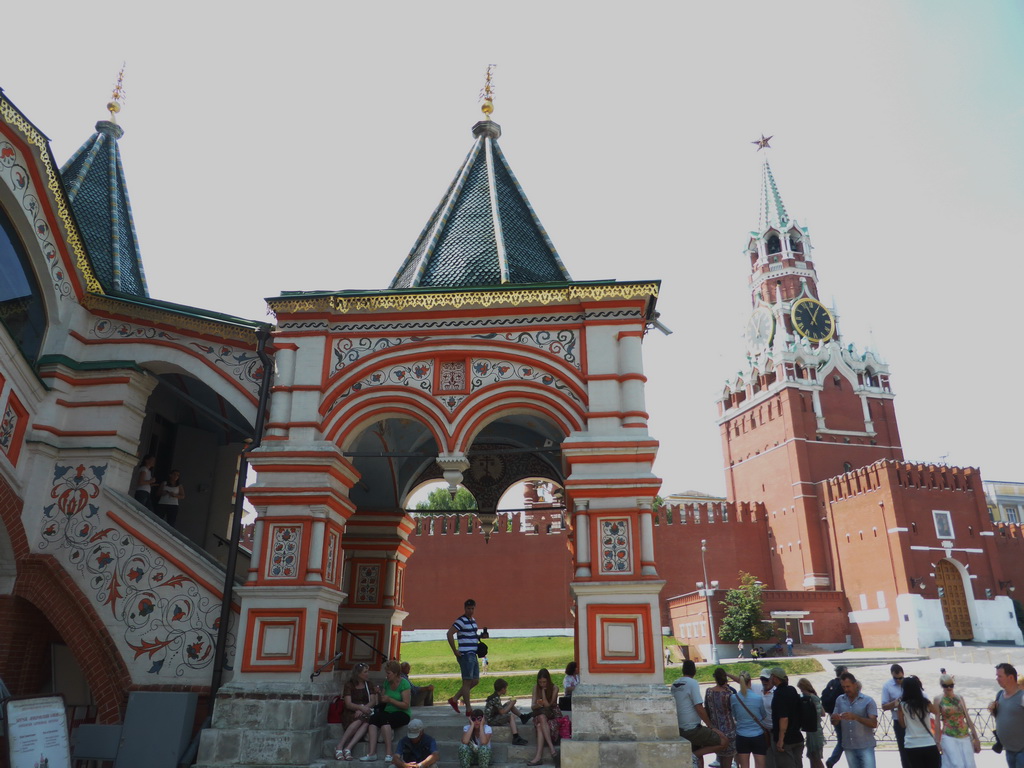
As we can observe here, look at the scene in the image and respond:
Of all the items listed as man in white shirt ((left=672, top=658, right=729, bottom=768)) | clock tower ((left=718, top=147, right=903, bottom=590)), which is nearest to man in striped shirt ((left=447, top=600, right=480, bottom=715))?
man in white shirt ((left=672, top=658, right=729, bottom=768))

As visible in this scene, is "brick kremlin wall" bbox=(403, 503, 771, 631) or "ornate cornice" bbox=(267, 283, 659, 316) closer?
"ornate cornice" bbox=(267, 283, 659, 316)

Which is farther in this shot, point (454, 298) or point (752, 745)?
point (454, 298)

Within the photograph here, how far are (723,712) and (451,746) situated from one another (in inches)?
117

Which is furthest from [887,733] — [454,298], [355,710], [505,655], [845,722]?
[505,655]

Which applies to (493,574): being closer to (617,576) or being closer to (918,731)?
(617,576)

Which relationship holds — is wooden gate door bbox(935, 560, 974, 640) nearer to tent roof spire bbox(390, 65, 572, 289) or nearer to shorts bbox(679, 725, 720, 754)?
tent roof spire bbox(390, 65, 572, 289)

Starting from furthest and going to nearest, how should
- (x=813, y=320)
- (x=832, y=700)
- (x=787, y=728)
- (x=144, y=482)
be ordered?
(x=813, y=320) → (x=144, y=482) → (x=832, y=700) → (x=787, y=728)

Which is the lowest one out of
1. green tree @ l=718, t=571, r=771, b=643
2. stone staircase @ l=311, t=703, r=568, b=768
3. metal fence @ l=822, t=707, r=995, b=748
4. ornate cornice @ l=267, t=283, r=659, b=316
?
metal fence @ l=822, t=707, r=995, b=748

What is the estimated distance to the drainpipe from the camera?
867 centimetres

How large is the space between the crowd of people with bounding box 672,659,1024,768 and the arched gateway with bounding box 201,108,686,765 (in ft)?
2.76

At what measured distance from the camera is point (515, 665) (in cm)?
2814

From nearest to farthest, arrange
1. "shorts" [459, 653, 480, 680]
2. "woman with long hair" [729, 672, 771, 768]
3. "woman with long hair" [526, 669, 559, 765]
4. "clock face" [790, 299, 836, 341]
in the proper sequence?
1. "woman with long hair" [526, 669, 559, 765]
2. "woman with long hair" [729, 672, 771, 768]
3. "shorts" [459, 653, 480, 680]
4. "clock face" [790, 299, 836, 341]

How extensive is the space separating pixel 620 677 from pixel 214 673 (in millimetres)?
4453

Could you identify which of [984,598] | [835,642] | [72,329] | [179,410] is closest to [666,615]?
[835,642]
